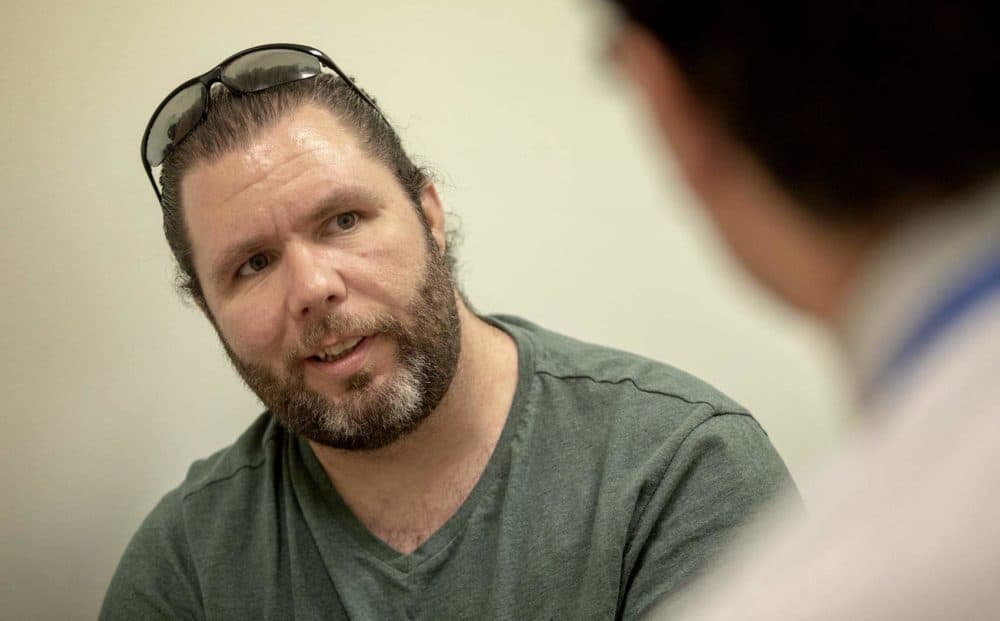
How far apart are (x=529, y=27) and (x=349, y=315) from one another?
2.29ft

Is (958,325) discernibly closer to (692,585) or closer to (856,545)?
(856,545)

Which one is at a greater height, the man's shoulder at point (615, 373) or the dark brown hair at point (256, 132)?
the dark brown hair at point (256, 132)

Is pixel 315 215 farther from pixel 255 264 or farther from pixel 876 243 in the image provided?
pixel 876 243

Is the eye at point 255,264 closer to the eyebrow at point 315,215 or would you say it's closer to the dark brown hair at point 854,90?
the eyebrow at point 315,215

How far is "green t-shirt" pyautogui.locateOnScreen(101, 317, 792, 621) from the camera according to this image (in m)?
1.09

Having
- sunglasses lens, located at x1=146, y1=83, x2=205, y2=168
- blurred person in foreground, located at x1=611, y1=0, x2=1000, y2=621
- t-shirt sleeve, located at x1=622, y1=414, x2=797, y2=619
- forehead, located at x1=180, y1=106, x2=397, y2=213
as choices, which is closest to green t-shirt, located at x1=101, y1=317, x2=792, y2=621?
t-shirt sleeve, located at x1=622, y1=414, x2=797, y2=619

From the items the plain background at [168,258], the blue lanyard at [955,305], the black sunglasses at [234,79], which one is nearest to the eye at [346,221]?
the black sunglasses at [234,79]

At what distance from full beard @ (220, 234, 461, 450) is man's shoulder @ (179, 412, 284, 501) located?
14cm

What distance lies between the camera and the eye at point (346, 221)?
1180 millimetres

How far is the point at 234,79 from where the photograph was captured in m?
1.24

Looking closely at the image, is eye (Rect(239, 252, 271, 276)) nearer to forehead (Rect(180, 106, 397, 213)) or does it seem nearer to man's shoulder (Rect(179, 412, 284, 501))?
forehead (Rect(180, 106, 397, 213))

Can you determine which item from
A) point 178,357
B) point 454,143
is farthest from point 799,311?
point 178,357

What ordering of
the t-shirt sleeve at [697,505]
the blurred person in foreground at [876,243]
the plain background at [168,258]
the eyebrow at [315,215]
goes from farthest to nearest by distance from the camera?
the plain background at [168,258]
the eyebrow at [315,215]
the t-shirt sleeve at [697,505]
the blurred person in foreground at [876,243]

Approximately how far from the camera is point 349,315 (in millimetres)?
1140
